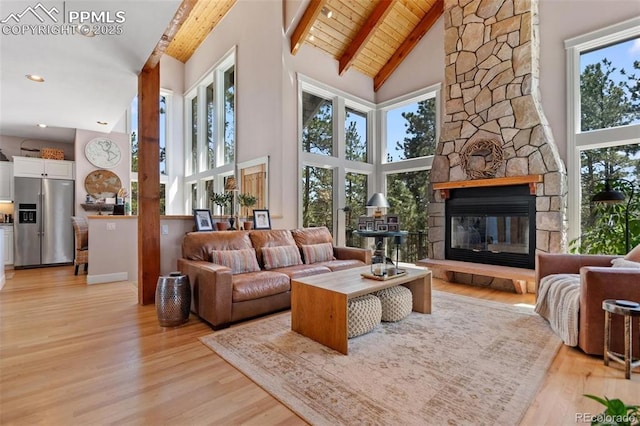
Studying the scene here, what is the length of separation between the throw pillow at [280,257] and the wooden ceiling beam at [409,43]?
4.77 meters

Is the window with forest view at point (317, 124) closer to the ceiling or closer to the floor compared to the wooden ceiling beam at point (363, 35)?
closer to the floor

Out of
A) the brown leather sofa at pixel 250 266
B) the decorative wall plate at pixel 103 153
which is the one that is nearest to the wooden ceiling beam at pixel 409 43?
the brown leather sofa at pixel 250 266

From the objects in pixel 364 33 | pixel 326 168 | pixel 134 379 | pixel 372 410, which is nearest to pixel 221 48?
pixel 364 33

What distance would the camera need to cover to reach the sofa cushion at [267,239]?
3.89 m

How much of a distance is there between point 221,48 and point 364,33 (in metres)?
3.28

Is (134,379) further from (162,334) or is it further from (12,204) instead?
(12,204)

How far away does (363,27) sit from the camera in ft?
19.4

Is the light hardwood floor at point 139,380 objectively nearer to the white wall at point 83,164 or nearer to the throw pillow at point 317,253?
the throw pillow at point 317,253

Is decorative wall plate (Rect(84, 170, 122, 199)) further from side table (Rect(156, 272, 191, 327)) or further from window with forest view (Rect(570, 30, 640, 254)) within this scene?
window with forest view (Rect(570, 30, 640, 254))

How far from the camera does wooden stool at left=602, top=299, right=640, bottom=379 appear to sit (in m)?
2.00

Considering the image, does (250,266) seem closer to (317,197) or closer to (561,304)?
(317,197)

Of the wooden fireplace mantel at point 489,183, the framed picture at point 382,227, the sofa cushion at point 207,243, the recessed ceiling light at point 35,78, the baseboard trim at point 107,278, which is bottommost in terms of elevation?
the baseboard trim at point 107,278

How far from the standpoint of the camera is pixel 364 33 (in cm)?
591

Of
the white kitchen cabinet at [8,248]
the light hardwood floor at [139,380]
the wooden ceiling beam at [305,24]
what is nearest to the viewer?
the light hardwood floor at [139,380]
